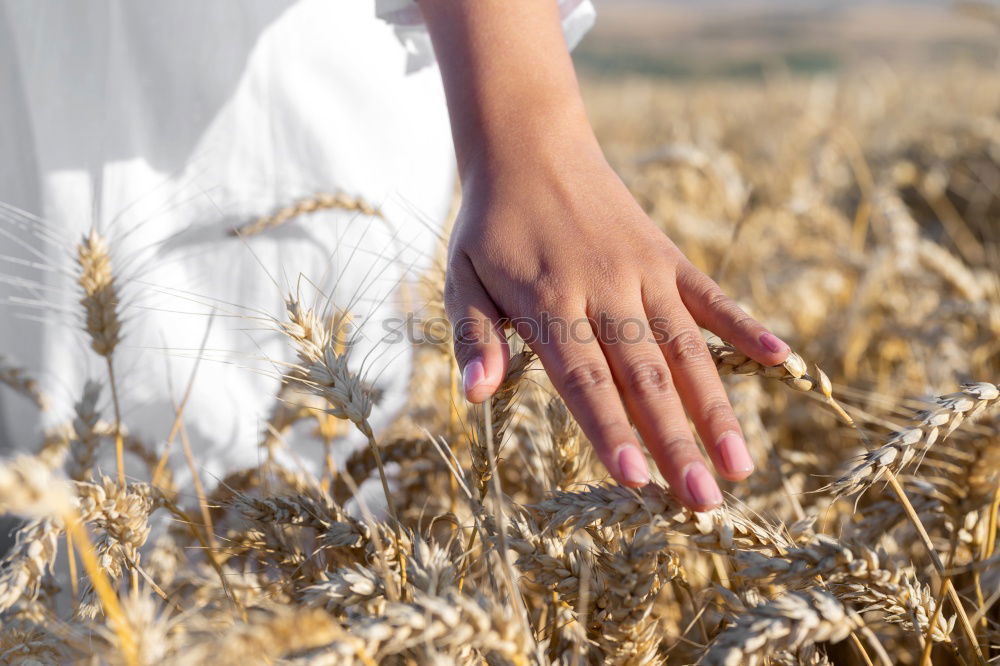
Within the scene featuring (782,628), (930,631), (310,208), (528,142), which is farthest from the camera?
(310,208)

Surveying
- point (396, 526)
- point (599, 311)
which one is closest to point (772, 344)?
point (599, 311)

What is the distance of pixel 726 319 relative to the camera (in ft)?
2.69

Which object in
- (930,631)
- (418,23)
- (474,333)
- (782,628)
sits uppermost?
(418,23)

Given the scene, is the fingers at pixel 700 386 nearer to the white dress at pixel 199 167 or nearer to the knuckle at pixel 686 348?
the knuckle at pixel 686 348

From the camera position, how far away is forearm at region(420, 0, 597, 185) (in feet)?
2.99

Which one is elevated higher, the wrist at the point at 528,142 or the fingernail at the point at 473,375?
the wrist at the point at 528,142

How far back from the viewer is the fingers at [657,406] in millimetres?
681

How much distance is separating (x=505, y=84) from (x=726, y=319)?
41cm

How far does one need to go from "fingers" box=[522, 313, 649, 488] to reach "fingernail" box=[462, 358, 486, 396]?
82 mm

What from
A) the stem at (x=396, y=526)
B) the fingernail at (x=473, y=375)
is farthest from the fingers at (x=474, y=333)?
the stem at (x=396, y=526)

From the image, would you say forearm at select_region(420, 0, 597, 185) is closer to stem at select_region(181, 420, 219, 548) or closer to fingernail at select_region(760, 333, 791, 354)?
fingernail at select_region(760, 333, 791, 354)

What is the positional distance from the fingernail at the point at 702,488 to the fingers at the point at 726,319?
15 centimetres
